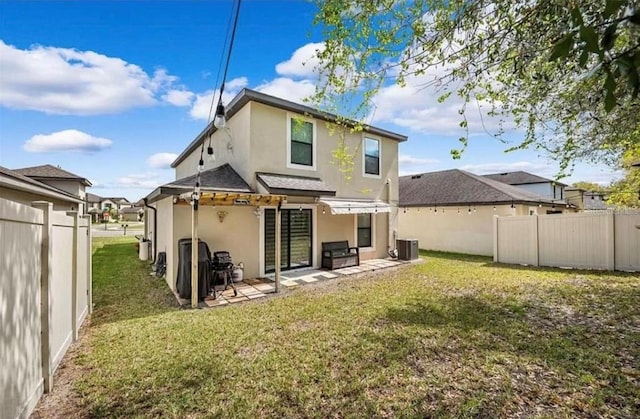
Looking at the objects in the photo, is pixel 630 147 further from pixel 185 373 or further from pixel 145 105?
pixel 145 105

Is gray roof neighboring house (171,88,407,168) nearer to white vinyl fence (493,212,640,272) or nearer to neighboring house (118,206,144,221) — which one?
white vinyl fence (493,212,640,272)

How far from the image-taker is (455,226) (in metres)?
20.4

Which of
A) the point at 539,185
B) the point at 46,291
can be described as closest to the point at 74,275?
the point at 46,291

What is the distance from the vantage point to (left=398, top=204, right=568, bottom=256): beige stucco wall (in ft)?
61.8

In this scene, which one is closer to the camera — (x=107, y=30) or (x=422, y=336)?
(x=422, y=336)

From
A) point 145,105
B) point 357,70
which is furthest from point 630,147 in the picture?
point 145,105

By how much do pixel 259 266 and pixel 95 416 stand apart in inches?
321

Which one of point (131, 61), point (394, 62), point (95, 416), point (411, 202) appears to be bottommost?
point (95, 416)

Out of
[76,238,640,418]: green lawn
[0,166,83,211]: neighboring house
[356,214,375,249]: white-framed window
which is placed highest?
[0,166,83,211]: neighboring house

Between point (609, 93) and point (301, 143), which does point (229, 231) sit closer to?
point (301, 143)

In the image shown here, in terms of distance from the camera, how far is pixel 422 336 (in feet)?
21.1

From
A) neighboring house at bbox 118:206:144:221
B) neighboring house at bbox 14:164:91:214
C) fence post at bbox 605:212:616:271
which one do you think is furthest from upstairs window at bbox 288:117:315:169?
neighboring house at bbox 118:206:144:221

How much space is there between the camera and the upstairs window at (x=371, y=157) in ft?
51.9

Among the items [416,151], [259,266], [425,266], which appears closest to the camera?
[259,266]
